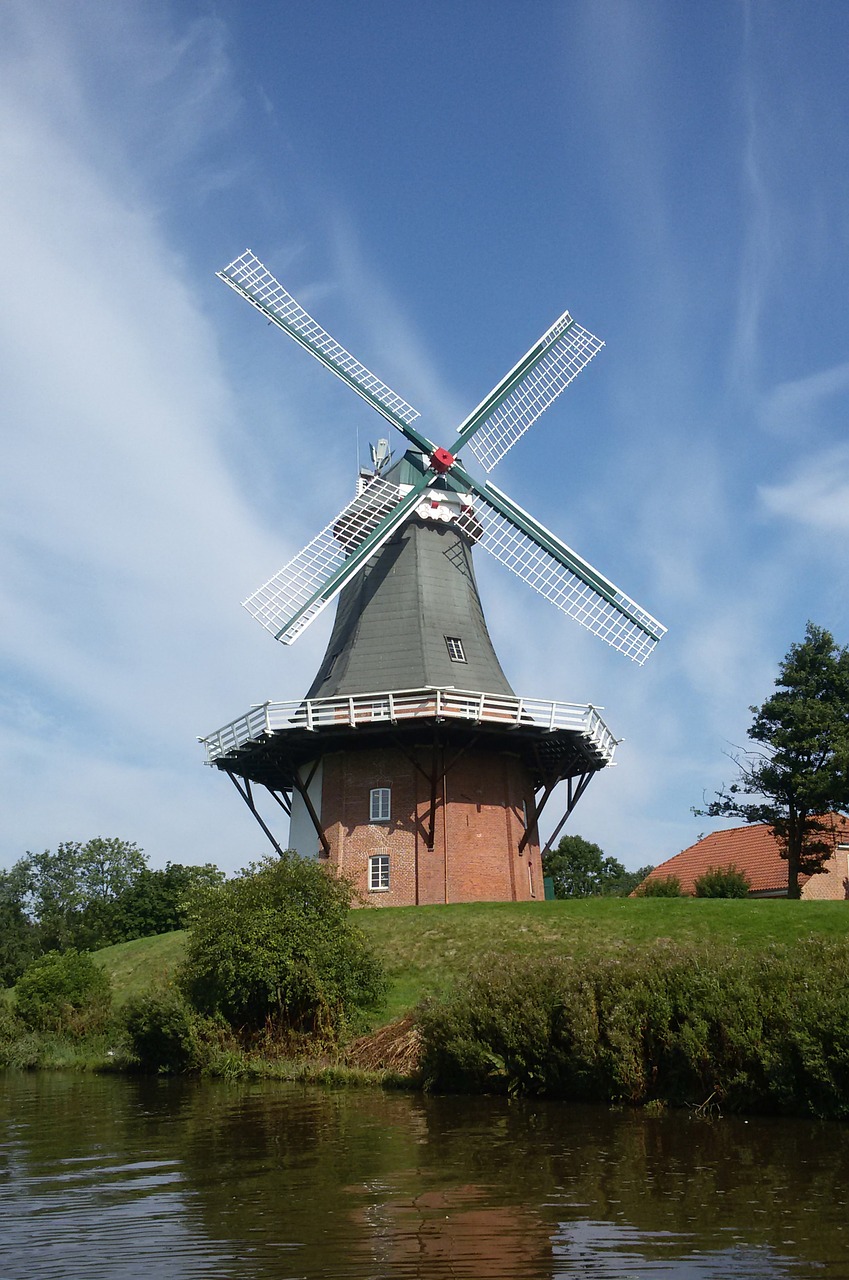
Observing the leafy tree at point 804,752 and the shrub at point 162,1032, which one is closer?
the shrub at point 162,1032

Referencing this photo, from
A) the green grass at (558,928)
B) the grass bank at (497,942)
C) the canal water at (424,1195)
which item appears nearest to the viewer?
the canal water at (424,1195)

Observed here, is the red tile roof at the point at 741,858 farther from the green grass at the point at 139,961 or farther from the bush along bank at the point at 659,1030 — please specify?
the bush along bank at the point at 659,1030

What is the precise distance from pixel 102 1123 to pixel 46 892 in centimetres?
5365

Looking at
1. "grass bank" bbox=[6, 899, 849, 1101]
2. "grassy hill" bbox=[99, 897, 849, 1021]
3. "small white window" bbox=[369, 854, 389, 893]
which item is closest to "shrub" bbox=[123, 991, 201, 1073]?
"grass bank" bbox=[6, 899, 849, 1101]

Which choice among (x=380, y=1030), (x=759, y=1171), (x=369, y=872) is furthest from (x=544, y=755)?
(x=759, y=1171)

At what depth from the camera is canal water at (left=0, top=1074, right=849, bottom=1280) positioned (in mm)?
7223

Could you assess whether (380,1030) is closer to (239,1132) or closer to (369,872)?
(239,1132)

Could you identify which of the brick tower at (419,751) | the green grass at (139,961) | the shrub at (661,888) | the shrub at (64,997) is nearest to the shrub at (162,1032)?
the green grass at (139,961)

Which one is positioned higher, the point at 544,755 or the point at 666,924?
the point at 544,755

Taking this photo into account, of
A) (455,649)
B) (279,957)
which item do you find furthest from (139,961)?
(455,649)

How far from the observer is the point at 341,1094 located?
16969 mm

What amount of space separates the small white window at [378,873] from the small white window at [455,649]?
19.1 ft

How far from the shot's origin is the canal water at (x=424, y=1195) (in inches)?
284

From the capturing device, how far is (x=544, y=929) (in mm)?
24203
